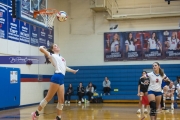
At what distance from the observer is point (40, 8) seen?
13680mm

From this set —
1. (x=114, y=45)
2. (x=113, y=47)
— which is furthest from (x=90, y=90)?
(x=114, y=45)

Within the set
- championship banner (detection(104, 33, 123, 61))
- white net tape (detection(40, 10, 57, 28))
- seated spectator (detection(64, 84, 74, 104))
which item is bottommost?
seated spectator (detection(64, 84, 74, 104))

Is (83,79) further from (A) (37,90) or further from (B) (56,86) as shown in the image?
(B) (56,86)

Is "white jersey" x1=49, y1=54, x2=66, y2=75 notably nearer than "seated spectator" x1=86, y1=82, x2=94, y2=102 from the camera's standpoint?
Yes

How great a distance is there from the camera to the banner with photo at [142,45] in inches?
817

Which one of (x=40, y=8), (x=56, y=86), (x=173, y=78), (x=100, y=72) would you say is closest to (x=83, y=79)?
(x=100, y=72)

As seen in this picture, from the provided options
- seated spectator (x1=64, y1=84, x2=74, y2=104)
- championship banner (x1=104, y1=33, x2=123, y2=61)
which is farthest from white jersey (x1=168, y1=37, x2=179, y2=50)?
seated spectator (x1=64, y1=84, x2=74, y2=104)

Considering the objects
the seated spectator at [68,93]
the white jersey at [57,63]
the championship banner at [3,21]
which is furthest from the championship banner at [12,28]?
the white jersey at [57,63]

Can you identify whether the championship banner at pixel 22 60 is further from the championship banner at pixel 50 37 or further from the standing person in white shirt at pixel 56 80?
the standing person in white shirt at pixel 56 80

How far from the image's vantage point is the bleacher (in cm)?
2009

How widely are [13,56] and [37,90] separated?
363 cm

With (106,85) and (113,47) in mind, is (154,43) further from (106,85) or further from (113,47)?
(106,85)

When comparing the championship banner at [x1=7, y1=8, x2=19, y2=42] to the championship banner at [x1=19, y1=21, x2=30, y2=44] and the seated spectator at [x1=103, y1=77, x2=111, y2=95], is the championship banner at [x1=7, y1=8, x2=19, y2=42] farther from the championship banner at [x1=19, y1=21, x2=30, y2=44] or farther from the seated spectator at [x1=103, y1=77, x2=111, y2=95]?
the seated spectator at [x1=103, y1=77, x2=111, y2=95]

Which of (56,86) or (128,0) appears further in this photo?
(128,0)
